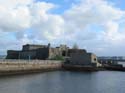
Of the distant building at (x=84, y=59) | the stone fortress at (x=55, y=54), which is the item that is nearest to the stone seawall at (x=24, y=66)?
the distant building at (x=84, y=59)

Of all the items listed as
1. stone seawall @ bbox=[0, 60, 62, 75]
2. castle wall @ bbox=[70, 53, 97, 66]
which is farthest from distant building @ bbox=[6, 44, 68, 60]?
castle wall @ bbox=[70, 53, 97, 66]

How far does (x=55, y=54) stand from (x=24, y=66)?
53.3m

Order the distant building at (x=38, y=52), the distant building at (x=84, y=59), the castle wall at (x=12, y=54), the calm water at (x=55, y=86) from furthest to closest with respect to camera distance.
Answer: the castle wall at (x=12, y=54) → the distant building at (x=38, y=52) → the distant building at (x=84, y=59) → the calm water at (x=55, y=86)

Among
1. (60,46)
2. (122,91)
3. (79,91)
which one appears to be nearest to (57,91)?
(79,91)

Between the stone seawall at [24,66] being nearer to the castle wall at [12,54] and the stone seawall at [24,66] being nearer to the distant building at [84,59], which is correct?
the distant building at [84,59]

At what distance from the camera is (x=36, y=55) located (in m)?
143

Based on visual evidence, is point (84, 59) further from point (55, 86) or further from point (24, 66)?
point (55, 86)

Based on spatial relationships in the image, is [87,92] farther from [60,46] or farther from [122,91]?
[60,46]

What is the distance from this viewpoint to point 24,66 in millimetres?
87250

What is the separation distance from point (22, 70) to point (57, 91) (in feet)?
130

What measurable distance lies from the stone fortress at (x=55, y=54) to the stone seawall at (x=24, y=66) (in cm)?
728

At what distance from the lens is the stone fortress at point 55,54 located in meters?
115

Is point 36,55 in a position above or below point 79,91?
above

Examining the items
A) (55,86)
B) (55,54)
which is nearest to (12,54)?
(55,54)
